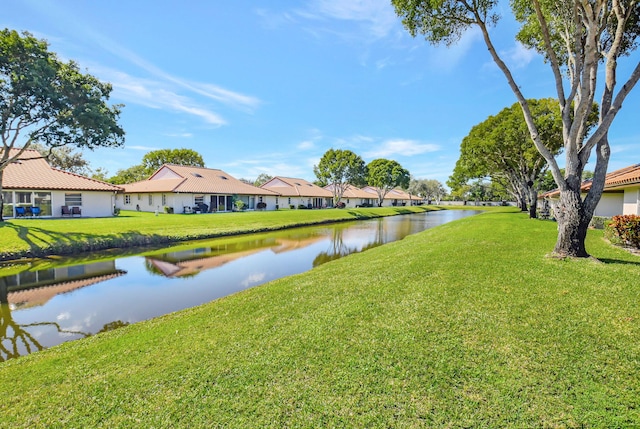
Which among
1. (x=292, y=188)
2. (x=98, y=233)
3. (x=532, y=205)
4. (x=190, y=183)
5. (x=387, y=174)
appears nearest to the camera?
(x=98, y=233)

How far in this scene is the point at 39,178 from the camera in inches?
895

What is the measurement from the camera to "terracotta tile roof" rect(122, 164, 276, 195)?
31516mm

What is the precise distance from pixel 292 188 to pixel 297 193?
2507 mm

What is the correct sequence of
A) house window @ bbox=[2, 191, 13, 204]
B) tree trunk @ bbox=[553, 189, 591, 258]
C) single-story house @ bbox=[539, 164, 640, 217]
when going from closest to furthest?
tree trunk @ bbox=[553, 189, 591, 258]
single-story house @ bbox=[539, 164, 640, 217]
house window @ bbox=[2, 191, 13, 204]

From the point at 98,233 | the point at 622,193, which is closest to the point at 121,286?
the point at 98,233

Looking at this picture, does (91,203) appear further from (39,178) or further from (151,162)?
(151,162)

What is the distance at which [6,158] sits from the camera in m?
16.6

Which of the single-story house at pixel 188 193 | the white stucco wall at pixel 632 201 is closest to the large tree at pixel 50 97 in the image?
the single-story house at pixel 188 193

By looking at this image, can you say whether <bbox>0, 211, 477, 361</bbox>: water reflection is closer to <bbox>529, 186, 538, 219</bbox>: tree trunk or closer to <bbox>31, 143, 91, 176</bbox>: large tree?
<bbox>529, 186, 538, 219</bbox>: tree trunk

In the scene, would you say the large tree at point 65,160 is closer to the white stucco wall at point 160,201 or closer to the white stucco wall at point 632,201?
the white stucco wall at point 160,201

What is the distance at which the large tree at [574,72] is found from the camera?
7.31 metres

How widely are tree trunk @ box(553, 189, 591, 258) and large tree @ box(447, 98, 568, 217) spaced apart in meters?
18.5

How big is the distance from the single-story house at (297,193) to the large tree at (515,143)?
24.4m

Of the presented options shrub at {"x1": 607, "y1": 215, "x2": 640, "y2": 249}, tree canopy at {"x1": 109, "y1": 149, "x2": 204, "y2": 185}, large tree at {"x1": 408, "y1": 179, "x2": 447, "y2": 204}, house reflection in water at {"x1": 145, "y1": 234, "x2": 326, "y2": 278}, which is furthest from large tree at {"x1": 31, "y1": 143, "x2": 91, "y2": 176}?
large tree at {"x1": 408, "y1": 179, "x2": 447, "y2": 204}
